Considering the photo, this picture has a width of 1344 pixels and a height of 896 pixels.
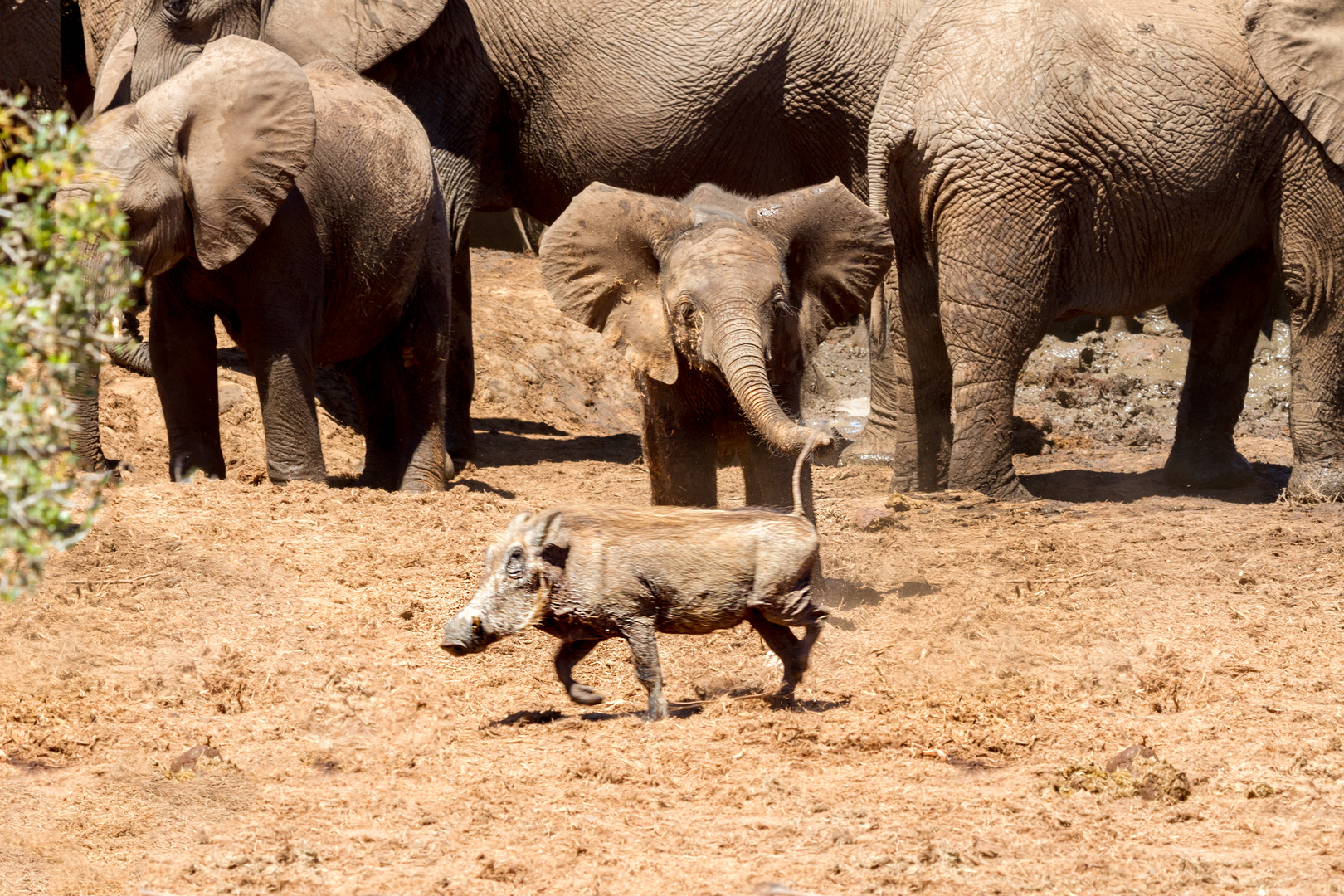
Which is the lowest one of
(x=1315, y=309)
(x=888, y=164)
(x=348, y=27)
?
(x=1315, y=309)

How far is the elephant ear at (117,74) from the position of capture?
28.6 feet

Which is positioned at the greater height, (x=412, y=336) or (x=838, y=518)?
(x=412, y=336)

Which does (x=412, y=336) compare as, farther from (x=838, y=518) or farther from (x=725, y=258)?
(x=725, y=258)

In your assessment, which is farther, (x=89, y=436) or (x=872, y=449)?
(x=872, y=449)

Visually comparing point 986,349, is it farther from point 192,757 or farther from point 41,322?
point 41,322

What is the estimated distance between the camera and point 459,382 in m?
10.8

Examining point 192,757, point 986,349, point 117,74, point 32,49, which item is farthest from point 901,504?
point 32,49

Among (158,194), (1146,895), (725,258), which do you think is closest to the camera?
(1146,895)

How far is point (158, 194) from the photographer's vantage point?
7.36 m

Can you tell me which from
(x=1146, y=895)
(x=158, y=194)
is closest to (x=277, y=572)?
(x=158, y=194)

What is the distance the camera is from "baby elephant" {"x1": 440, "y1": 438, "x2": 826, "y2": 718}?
4.82 metres

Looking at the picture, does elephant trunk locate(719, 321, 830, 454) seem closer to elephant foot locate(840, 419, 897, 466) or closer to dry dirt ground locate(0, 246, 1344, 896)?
dry dirt ground locate(0, 246, 1344, 896)

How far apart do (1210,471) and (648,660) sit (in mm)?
5694

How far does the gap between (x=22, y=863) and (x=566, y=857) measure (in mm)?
1333
